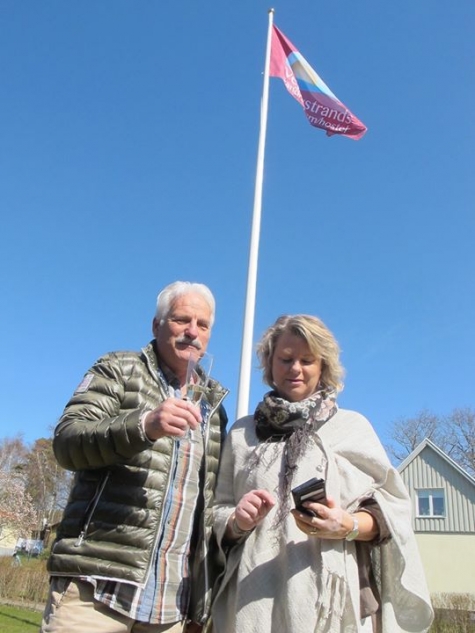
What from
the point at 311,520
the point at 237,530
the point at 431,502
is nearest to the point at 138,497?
the point at 237,530

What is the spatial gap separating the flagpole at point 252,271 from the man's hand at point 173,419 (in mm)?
4306

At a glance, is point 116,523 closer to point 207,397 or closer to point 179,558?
point 179,558

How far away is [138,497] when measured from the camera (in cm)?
231

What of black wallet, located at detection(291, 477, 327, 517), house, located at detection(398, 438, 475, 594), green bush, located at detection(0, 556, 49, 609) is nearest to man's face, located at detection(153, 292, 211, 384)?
black wallet, located at detection(291, 477, 327, 517)

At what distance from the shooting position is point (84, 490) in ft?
7.63

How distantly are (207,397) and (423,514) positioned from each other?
2478 cm

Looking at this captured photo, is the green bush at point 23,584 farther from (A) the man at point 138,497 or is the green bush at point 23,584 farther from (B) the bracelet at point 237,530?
(B) the bracelet at point 237,530

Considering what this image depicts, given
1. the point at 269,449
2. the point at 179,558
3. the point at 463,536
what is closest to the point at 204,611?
the point at 179,558

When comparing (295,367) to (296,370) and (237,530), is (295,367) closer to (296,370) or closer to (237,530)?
(296,370)

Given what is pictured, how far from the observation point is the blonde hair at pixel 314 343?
8.74 ft

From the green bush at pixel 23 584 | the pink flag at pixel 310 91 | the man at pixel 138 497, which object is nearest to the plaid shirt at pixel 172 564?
the man at pixel 138 497

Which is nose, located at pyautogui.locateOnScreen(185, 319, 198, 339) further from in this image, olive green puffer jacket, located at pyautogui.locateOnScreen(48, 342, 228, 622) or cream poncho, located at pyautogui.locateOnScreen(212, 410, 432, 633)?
cream poncho, located at pyautogui.locateOnScreen(212, 410, 432, 633)

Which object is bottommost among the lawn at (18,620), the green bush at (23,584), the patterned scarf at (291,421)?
the lawn at (18,620)

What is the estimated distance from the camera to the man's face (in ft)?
8.84
